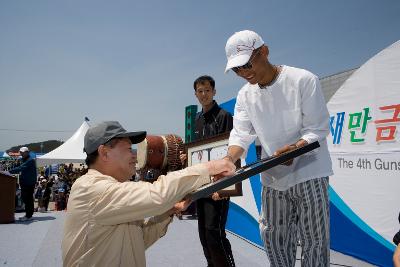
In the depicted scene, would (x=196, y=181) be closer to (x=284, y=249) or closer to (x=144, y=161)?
(x=284, y=249)

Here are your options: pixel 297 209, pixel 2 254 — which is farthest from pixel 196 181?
pixel 2 254

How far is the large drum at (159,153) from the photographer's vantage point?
16.2 ft

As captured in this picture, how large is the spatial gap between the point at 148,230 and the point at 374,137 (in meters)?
3.13

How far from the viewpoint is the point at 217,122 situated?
340 cm

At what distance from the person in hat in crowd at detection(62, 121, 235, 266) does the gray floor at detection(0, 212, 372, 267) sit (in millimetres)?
2604

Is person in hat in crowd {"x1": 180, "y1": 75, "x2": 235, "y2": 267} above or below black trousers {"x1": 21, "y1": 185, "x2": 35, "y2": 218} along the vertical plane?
above

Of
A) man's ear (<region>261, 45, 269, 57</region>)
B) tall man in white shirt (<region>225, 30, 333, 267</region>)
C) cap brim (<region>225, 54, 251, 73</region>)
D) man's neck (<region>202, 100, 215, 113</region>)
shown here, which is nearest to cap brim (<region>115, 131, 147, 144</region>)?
tall man in white shirt (<region>225, 30, 333, 267</region>)

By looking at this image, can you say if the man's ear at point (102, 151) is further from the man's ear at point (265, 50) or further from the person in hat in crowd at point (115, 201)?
the man's ear at point (265, 50)

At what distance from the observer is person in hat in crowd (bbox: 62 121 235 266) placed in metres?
1.35

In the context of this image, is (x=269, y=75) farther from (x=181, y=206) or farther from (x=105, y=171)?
(x=105, y=171)

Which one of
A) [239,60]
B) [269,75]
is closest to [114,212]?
[239,60]

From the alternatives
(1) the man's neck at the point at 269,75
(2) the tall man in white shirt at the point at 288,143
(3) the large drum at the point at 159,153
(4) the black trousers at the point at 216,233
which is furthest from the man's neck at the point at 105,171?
(3) the large drum at the point at 159,153

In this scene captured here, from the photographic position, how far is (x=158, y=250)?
15.7 ft

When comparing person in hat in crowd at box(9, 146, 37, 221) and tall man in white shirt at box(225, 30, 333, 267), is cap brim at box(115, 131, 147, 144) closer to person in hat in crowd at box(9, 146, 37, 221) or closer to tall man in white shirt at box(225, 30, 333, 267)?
tall man in white shirt at box(225, 30, 333, 267)
